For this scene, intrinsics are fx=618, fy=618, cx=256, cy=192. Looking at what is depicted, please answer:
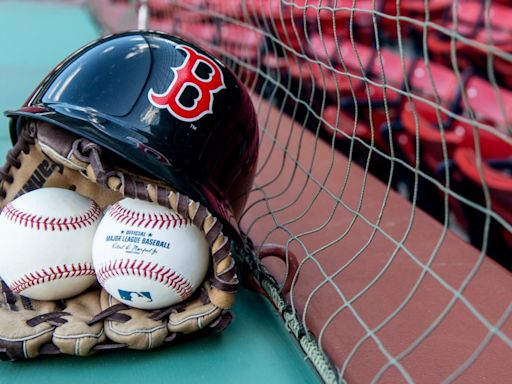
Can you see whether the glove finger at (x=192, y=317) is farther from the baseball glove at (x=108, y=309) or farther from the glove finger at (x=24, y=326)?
the glove finger at (x=24, y=326)

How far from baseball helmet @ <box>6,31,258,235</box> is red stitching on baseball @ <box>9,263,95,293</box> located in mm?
212

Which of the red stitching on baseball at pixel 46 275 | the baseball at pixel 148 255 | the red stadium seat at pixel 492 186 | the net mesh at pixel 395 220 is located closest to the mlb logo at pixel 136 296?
the baseball at pixel 148 255

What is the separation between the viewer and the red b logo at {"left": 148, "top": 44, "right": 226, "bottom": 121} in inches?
42.7

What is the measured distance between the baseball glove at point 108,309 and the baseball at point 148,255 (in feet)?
0.10

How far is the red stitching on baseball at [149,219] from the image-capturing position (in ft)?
3.42

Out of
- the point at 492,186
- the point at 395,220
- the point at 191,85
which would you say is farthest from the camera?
the point at 492,186

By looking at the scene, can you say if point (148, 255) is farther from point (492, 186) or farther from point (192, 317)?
point (492, 186)

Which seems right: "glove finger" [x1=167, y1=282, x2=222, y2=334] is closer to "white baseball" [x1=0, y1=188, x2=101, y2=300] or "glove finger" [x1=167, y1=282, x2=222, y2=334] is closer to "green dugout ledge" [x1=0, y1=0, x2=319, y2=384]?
"green dugout ledge" [x1=0, y1=0, x2=319, y2=384]

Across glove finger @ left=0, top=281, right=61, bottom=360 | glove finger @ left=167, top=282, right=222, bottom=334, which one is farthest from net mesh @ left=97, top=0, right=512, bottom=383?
glove finger @ left=0, top=281, right=61, bottom=360

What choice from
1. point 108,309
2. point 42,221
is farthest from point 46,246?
point 108,309

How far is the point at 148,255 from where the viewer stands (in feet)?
3.34

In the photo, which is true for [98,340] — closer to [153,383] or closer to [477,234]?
[153,383]

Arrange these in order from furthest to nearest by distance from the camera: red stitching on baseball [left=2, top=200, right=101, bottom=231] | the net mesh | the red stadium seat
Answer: the red stadium seat
red stitching on baseball [left=2, top=200, right=101, bottom=231]
the net mesh

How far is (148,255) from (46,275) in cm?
19
